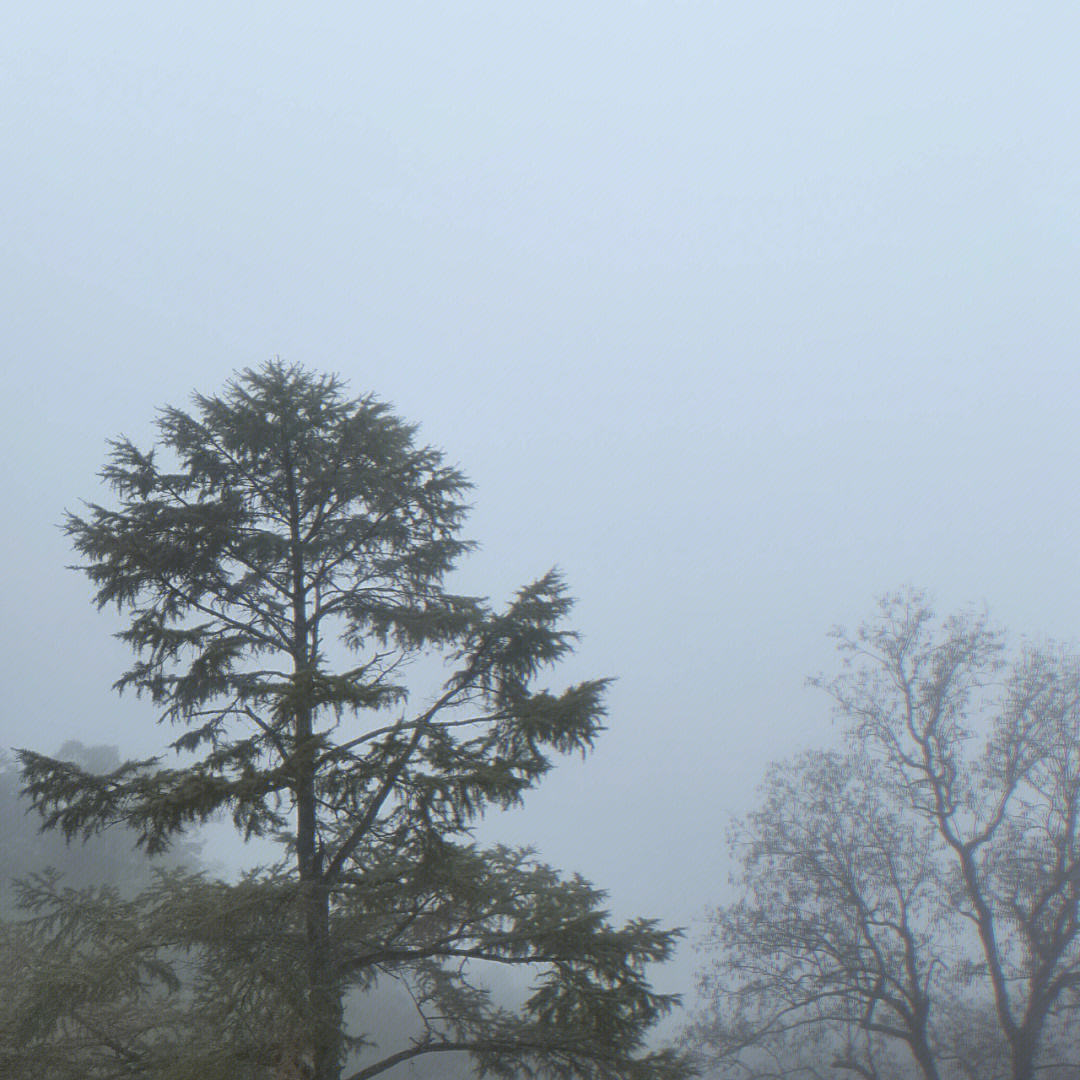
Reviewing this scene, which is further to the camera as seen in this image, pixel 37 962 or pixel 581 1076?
pixel 37 962

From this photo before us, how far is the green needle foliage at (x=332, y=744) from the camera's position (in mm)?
8352

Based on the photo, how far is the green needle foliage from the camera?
27.4 ft

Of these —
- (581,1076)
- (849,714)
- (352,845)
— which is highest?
(849,714)

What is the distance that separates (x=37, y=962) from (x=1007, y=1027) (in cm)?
2019

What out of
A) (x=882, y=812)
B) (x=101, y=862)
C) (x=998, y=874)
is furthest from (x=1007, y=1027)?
(x=101, y=862)

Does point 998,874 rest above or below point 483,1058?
above

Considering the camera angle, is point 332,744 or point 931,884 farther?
point 931,884

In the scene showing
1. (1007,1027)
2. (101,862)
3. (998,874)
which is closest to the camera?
(1007,1027)

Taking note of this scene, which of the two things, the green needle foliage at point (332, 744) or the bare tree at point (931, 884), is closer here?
the green needle foliage at point (332, 744)

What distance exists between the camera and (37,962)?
32.3 feet

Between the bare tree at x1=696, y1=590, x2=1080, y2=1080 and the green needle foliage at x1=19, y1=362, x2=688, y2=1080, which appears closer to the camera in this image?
the green needle foliage at x1=19, y1=362, x2=688, y2=1080

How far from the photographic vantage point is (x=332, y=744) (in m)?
8.84

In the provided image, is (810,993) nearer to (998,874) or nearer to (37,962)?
(998,874)

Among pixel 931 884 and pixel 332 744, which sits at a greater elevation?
pixel 931 884
